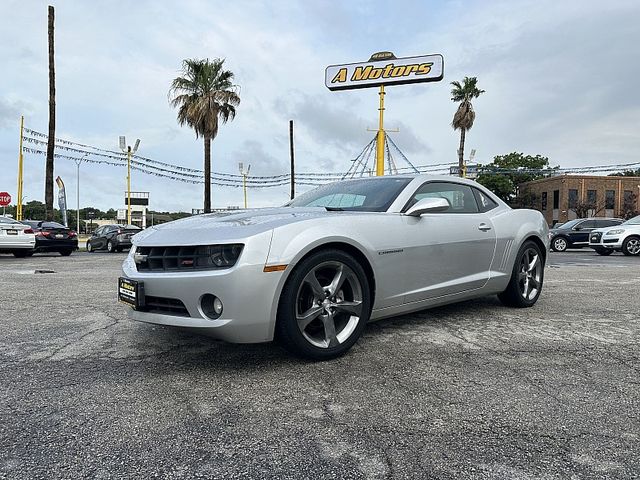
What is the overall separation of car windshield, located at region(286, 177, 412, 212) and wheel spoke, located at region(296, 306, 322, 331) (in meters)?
1.12

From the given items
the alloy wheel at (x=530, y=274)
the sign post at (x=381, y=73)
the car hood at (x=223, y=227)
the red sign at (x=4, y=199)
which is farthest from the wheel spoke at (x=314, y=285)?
the red sign at (x=4, y=199)

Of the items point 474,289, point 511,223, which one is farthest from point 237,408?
point 511,223

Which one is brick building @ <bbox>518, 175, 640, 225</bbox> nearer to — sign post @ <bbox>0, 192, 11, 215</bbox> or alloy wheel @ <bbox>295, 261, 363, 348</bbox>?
sign post @ <bbox>0, 192, 11, 215</bbox>

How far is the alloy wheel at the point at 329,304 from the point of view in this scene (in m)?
3.31

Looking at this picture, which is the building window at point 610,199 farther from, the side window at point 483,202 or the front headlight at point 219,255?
the front headlight at point 219,255

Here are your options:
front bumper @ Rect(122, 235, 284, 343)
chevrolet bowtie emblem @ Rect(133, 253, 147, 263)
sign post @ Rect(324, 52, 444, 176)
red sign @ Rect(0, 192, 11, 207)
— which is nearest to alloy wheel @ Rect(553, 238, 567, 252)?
sign post @ Rect(324, 52, 444, 176)

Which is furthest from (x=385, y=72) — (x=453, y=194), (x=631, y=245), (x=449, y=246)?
(x=449, y=246)

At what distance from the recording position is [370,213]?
3854 mm

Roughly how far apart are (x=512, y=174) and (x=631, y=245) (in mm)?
46207

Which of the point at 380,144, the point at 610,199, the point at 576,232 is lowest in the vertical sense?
the point at 576,232

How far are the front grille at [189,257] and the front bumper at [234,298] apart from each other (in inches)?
2.6

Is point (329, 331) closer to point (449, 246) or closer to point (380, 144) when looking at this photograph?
point (449, 246)

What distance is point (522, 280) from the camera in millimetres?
5391

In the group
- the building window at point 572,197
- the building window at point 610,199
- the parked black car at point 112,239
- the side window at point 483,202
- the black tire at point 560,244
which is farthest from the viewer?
the building window at point 610,199
